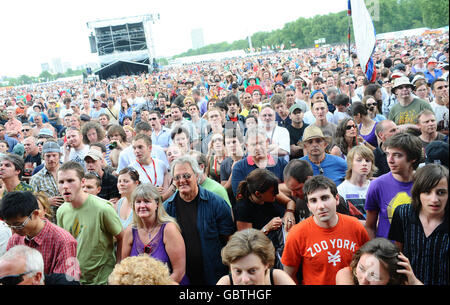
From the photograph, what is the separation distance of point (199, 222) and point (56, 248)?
106cm

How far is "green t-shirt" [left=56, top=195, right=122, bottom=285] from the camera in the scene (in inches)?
125

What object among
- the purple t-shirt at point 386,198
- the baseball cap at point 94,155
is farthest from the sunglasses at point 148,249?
the baseball cap at point 94,155

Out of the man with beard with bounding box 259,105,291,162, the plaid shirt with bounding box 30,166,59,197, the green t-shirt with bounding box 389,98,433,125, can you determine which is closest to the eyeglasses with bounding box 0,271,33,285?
the plaid shirt with bounding box 30,166,59,197

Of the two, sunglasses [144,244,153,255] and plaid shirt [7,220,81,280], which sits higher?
plaid shirt [7,220,81,280]

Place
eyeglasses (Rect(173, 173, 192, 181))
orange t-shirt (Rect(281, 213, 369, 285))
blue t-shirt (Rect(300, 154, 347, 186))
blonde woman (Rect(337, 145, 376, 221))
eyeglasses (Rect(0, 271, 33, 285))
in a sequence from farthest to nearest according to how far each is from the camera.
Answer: blue t-shirt (Rect(300, 154, 347, 186)), blonde woman (Rect(337, 145, 376, 221)), eyeglasses (Rect(173, 173, 192, 181)), orange t-shirt (Rect(281, 213, 369, 285)), eyeglasses (Rect(0, 271, 33, 285))

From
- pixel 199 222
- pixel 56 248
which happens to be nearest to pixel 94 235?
pixel 56 248

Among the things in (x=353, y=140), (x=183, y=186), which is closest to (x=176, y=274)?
(x=183, y=186)

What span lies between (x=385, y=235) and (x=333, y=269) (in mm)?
549

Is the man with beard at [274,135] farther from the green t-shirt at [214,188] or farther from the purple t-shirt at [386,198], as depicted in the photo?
the purple t-shirt at [386,198]

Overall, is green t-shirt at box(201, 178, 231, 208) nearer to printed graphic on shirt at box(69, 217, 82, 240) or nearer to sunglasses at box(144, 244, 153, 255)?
sunglasses at box(144, 244, 153, 255)

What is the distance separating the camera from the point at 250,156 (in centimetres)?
397

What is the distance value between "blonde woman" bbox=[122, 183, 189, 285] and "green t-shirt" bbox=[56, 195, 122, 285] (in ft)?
0.87

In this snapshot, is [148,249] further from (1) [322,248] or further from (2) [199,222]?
(1) [322,248]
